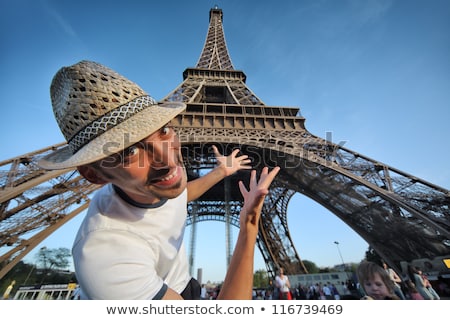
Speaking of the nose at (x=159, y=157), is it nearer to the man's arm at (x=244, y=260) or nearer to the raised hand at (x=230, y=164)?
the man's arm at (x=244, y=260)

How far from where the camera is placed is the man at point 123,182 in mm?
684

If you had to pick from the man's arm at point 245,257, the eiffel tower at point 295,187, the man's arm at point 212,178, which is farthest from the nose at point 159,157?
the eiffel tower at point 295,187

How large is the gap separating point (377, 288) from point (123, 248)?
1.97 m

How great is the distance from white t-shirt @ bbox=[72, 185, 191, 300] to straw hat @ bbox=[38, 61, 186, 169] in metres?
0.25

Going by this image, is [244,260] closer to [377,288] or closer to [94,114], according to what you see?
[94,114]

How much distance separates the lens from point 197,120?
1033 centimetres

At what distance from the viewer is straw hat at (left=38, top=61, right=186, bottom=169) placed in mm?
753

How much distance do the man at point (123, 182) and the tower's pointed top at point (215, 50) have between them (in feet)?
60.0

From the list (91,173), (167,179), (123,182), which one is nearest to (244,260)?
(167,179)
